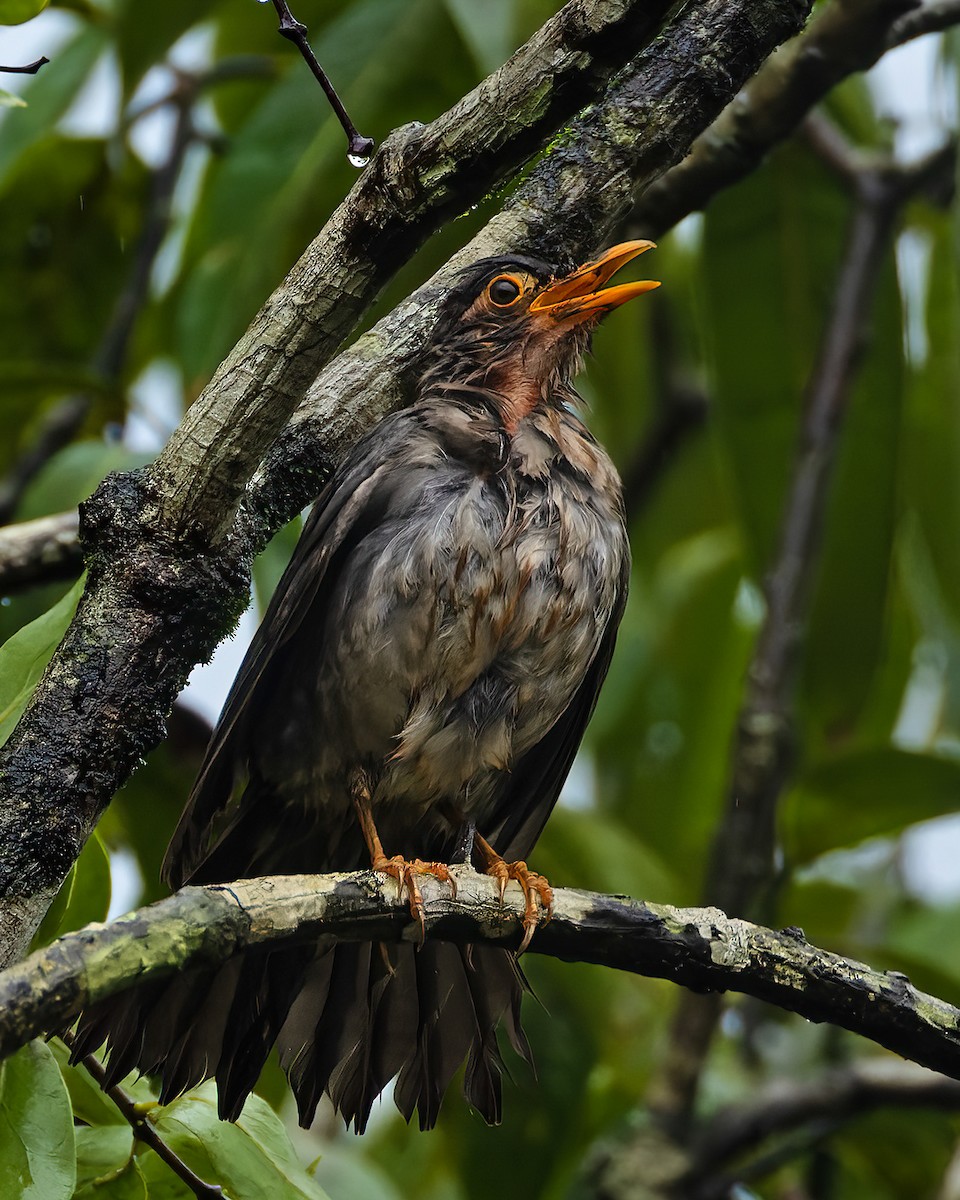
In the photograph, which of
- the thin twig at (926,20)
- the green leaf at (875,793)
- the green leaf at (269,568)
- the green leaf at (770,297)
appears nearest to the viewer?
the green leaf at (269,568)

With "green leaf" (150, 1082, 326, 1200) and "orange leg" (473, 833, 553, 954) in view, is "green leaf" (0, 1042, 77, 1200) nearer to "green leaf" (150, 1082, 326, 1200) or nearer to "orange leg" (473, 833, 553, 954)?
"green leaf" (150, 1082, 326, 1200)

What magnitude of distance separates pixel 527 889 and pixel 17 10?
1.90 meters

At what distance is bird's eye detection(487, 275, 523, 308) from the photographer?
3.87 m

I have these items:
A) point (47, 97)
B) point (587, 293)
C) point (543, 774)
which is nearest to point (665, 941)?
point (543, 774)

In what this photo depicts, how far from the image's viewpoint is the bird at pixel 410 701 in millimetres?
3383

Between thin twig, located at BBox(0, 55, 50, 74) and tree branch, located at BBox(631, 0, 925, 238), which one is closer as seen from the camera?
thin twig, located at BBox(0, 55, 50, 74)

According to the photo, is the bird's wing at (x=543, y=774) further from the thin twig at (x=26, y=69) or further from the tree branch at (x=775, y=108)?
the thin twig at (x=26, y=69)

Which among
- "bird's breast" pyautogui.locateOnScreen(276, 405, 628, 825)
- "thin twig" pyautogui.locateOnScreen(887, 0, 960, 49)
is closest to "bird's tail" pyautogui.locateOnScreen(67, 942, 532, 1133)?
"bird's breast" pyautogui.locateOnScreen(276, 405, 628, 825)

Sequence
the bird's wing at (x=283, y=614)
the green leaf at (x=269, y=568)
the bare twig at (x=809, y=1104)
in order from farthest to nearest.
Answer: the bare twig at (x=809, y=1104), the green leaf at (x=269, y=568), the bird's wing at (x=283, y=614)

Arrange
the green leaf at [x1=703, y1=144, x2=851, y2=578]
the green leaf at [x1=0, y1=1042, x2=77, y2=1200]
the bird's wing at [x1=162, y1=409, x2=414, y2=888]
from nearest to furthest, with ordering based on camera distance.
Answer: the green leaf at [x1=0, y1=1042, x2=77, y2=1200] < the bird's wing at [x1=162, y1=409, x2=414, y2=888] < the green leaf at [x1=703, y1=144, x2=851, y2=578]

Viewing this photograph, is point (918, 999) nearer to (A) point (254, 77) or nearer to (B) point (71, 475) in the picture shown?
(B) point (71, 475)

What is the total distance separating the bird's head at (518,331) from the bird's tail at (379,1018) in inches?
53.8

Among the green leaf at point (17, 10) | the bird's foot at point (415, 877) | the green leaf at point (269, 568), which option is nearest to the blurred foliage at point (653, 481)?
the green leaf at point (269, 568)

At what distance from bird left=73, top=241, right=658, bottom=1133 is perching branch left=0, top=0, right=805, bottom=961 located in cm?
81
